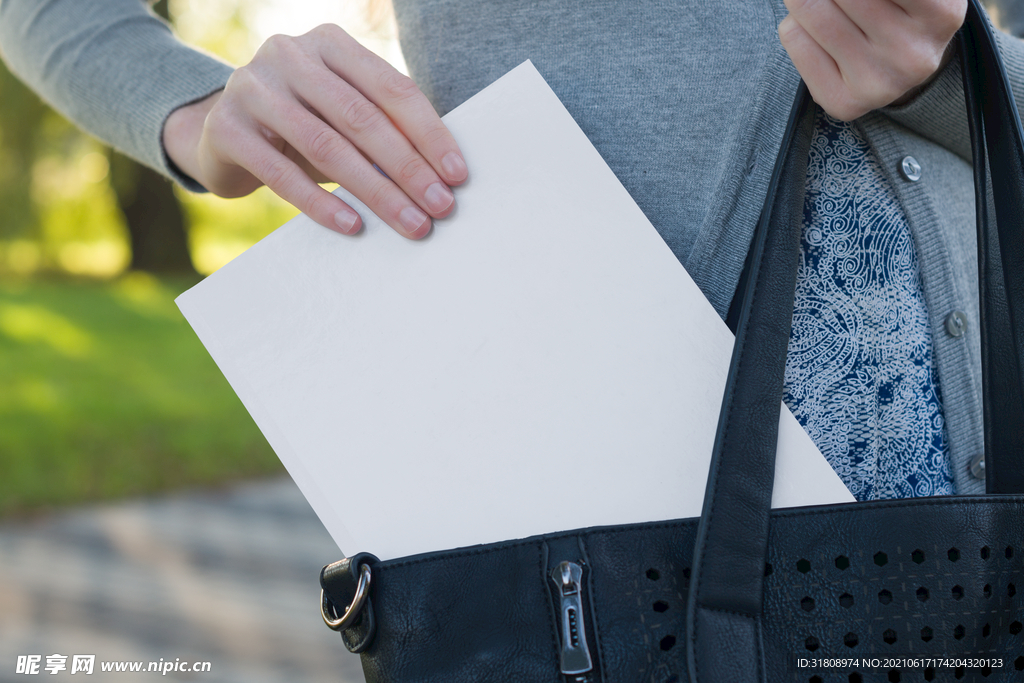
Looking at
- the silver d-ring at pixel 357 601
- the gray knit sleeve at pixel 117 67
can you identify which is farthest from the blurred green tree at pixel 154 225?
the silver d-ring at pixel 357 601

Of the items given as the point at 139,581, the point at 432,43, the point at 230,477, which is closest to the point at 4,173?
the point at 230,477

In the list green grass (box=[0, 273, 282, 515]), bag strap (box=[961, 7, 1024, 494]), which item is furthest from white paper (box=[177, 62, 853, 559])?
green grass (box=[0, 273, 282, 515])

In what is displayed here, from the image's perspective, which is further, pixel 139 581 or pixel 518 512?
pixel 139 581

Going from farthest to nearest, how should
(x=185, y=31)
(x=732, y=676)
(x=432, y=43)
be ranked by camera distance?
(x=185, y=31)
(x=432, y=43)
(x=732, y=676)

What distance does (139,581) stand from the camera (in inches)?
148

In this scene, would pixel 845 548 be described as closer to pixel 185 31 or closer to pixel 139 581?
pixel 139 581

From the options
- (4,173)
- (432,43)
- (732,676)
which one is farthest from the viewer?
(4,173)

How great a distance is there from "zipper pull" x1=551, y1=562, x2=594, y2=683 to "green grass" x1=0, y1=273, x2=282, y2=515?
484 centimetres

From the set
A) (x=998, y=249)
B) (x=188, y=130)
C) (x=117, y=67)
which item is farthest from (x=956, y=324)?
(x=117, y=67)

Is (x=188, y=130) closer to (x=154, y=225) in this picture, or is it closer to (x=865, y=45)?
(x=865, y=45)

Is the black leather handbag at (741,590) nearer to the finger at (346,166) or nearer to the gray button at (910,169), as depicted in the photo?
the gray button at (910,169)

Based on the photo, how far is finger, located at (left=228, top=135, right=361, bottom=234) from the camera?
774 mm

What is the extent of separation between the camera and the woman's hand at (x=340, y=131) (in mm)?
770

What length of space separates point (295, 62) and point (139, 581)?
3.67m
